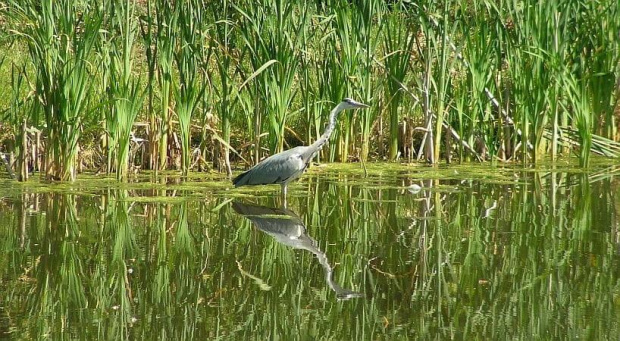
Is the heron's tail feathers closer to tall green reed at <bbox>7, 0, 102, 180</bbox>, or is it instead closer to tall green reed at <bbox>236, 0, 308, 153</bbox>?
tall green reed at <bbox>236, 0, 308, 153</bbox>

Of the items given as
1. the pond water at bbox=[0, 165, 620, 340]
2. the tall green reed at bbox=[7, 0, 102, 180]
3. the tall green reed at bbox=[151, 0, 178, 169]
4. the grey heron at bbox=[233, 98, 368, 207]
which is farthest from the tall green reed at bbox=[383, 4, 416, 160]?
the tall green reed at bbox=[7, 0, 102, 180]

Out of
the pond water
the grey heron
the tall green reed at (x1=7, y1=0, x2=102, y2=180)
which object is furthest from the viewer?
the grey heron

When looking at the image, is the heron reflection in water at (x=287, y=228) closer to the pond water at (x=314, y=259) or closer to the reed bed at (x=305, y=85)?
the pond water at (x=314, y=259)

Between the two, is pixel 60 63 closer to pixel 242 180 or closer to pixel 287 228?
pixel 242 180

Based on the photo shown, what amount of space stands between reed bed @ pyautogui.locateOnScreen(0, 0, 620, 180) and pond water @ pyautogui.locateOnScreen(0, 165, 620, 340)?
64 centimetres

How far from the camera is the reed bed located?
841 cm

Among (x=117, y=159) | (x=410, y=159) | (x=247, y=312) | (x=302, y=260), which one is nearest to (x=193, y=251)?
(x=302, y=260)

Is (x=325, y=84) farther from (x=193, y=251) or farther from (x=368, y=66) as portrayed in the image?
(x=193, y=251)

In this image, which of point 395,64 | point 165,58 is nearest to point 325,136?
point 165,58

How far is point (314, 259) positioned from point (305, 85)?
3823 millimetres

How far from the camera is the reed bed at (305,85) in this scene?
8.41 m

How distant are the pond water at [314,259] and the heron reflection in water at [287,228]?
0.06ft

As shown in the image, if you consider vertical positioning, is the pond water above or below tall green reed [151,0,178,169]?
below

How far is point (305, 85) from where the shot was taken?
9.49 meters
